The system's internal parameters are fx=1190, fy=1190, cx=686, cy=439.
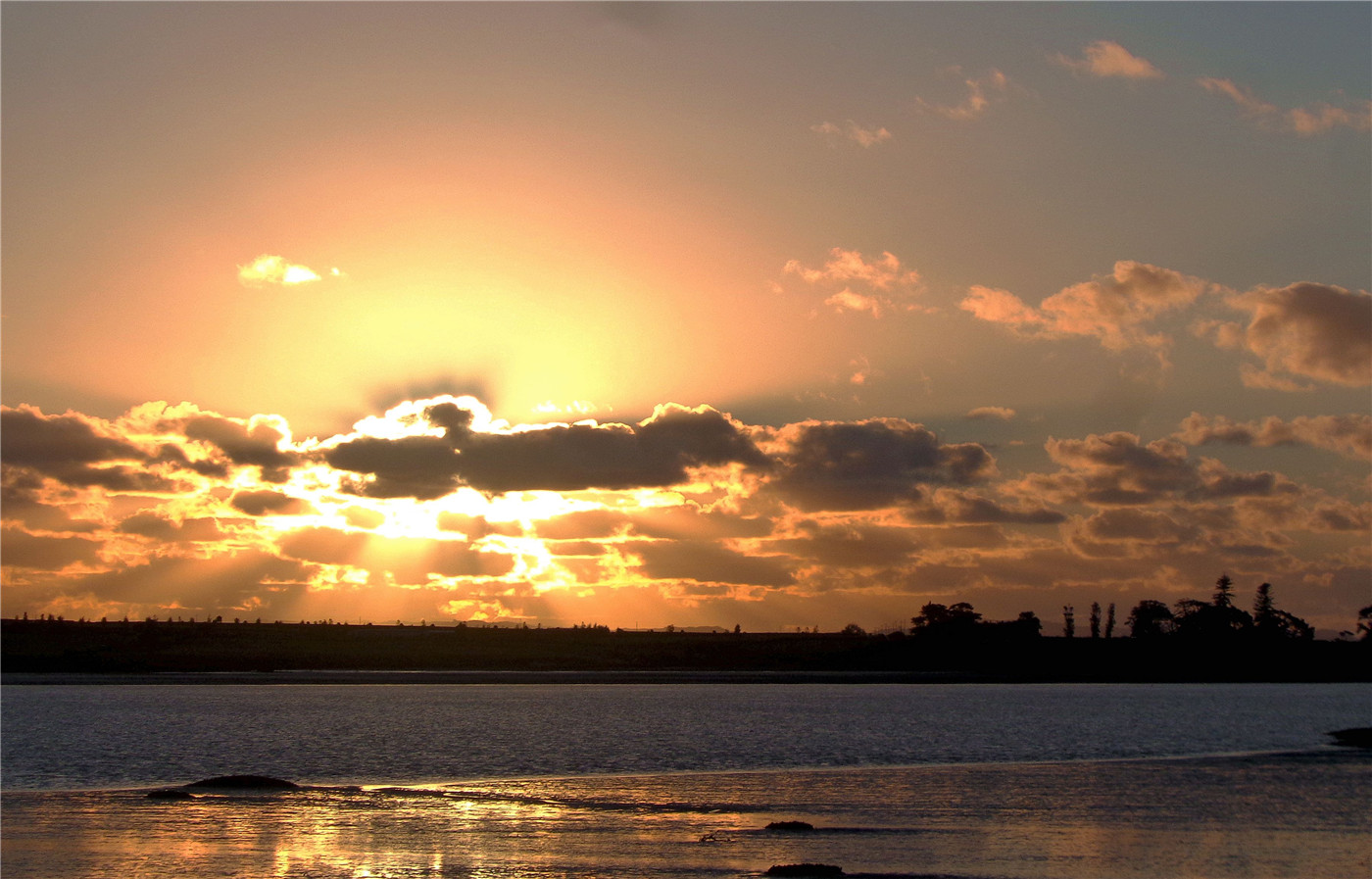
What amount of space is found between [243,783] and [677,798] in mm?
18576

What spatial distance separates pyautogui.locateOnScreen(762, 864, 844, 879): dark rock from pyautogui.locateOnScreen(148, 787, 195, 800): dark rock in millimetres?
26330

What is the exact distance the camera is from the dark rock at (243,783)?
49850mm

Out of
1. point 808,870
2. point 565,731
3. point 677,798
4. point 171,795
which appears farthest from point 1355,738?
point 171,795

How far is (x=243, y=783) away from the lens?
166ft

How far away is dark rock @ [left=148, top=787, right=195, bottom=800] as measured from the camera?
46.8 m

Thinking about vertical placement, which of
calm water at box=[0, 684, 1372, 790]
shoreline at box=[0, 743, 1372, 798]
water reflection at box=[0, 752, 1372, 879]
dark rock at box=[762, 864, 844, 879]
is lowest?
calm water at box=[0, 684, 1372, 790]

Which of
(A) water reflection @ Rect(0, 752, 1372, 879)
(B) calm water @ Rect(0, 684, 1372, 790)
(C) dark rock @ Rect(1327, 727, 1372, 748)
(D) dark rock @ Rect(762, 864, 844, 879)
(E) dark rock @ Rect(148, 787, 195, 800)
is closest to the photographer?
(D) dark rock @ Rect(762, 864, 844, 879)

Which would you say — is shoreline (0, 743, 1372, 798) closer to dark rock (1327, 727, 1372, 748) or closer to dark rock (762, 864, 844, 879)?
dark rock (1327, 727, 1372, 748)

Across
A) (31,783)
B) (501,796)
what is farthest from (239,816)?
(31,783)

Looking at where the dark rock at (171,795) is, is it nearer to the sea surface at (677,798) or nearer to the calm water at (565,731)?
the sea surface at (677,798)

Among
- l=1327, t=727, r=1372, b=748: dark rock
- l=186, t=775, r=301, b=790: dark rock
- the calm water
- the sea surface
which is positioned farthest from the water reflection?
l=1327, t=727, r=1372, b=748: dark rock

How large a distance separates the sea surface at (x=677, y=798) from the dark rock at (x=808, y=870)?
21.7 inches

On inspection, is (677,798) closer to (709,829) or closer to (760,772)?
(709,829)

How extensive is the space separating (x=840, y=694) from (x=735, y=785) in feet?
391
